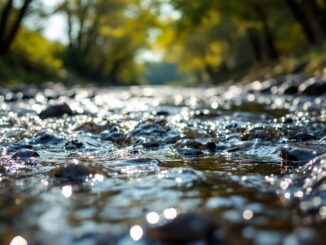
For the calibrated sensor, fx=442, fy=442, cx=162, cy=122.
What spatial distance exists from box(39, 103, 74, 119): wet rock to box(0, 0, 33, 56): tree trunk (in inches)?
469

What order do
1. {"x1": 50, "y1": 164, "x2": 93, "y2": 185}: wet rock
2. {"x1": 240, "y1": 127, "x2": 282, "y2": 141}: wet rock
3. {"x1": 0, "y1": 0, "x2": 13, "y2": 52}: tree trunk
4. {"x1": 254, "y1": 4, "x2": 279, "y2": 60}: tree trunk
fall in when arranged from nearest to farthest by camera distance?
{"x1": 50, "y1": 164, "x2": 93, "y2": 185}: wet rock
{"x1": 240, "y1": 127, "x2": 282, "y2": 141}: wet rock
{"x1": 0, "y1": 0, "x2": 13, "y2": 52}: tree trunk
{"x1": 254, "y1": 4, "x2": 279, "y2": 60}: tree trunk

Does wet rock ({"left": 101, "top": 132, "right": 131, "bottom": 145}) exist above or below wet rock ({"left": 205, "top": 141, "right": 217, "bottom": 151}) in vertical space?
above

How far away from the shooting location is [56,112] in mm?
6121

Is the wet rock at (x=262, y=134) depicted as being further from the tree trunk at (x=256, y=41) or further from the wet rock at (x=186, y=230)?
the tree trunk at (x=256, y=41)

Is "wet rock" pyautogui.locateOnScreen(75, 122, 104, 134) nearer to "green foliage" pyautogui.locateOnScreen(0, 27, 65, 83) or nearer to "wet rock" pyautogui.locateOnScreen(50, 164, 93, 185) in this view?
"wet rock" pyautogui.locateOnScreen(50, 164, 93, 185)

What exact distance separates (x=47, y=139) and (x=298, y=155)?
2130 mm

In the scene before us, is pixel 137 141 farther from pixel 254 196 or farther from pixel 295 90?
pixel 295 90

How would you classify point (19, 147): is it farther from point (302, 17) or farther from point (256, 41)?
point (256, 41)

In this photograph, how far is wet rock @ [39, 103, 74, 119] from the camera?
19.5ft

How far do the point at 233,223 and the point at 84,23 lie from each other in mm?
41870

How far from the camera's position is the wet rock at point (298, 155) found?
2691 millimetres

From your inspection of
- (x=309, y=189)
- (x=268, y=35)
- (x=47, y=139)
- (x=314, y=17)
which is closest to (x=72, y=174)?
(x=309, y=189)

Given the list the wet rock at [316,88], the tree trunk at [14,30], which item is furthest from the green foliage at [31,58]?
the wet rock at [316,88]

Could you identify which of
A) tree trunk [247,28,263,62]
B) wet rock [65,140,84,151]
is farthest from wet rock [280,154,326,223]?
tree trunk [247,28,263,62]
